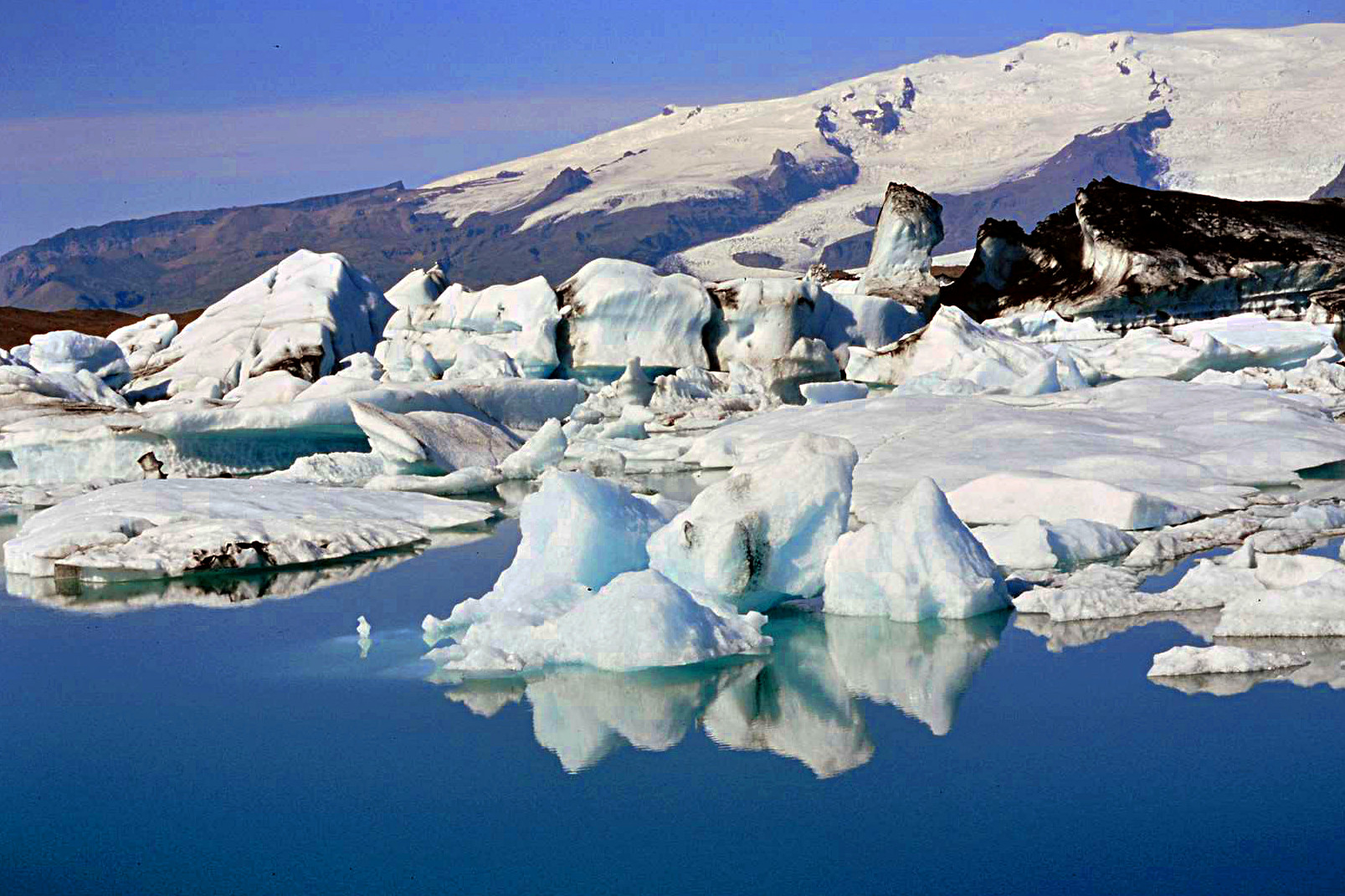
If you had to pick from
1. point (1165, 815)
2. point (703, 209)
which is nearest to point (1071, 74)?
point (703, 209)

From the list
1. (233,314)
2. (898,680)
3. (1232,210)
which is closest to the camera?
(898,680)

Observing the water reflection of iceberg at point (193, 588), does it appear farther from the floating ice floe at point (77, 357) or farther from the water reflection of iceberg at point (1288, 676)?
the floating ice floe at point (77, 357)

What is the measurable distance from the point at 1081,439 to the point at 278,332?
40.8 feet

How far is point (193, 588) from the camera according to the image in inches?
342

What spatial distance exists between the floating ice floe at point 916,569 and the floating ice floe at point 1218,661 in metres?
1.11

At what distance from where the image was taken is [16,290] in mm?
161875

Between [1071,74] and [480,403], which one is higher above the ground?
[1071,74]

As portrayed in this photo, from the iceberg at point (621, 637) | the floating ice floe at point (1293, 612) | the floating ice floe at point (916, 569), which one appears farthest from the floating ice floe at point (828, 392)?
the iceberg at point (621, 637)

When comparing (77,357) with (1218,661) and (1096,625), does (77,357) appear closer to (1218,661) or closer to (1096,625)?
(1096,625)

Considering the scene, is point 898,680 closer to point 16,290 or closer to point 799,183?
point 799,183

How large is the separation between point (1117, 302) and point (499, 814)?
63.8ft

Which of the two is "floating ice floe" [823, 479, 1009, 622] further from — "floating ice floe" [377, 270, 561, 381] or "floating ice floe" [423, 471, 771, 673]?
"floating ice floe" [377, 270, 561, 381]

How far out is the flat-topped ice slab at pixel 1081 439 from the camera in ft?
33.3

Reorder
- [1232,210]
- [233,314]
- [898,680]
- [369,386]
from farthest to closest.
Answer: [1232,210], [233,314], [369,386], [898,680]
